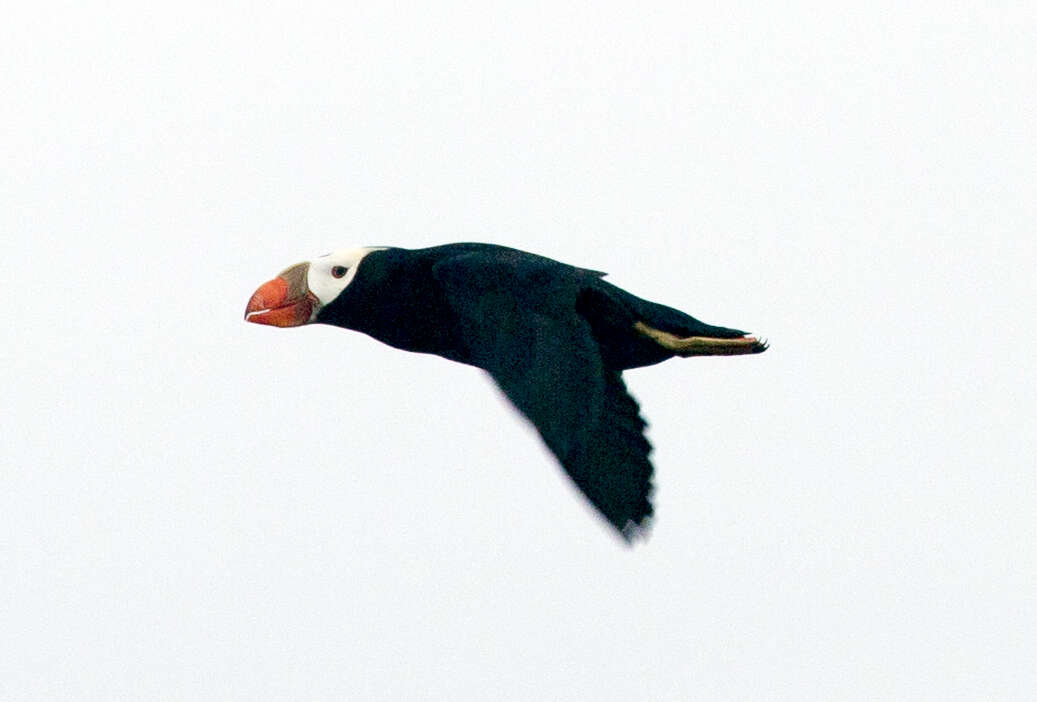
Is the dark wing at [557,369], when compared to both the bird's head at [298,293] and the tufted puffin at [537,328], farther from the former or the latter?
the bird's head at [298,293]

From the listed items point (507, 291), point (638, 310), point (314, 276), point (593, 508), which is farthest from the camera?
point (314, 276)

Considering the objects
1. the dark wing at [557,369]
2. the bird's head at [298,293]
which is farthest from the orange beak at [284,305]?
the dark wing at [557,369]

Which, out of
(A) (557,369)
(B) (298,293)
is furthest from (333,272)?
(A) (557,369)

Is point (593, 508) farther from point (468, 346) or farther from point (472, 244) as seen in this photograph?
point (472, 244)

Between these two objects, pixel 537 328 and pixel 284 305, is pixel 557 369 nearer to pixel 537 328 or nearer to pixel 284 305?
pixel 537 328


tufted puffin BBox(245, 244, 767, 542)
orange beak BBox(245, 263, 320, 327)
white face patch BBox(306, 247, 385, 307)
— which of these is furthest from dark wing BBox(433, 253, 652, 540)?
orange beak BBox(245, 263, 320, 327)

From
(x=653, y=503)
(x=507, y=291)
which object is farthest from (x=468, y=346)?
(x=653, y=503)
